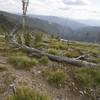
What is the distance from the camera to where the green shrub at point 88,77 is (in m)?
8.88

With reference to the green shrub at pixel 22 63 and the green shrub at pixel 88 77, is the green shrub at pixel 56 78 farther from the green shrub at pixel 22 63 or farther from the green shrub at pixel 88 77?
the green shrub at pixel 22 63

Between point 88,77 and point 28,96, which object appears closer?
point 28,96

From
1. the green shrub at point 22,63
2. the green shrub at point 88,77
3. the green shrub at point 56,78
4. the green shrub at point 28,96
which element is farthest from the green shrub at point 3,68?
the green shrub at point 28,96

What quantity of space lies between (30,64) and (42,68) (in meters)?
0.68

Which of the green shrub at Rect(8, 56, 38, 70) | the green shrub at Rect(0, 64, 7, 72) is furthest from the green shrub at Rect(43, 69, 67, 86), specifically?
the green shrub at Rect(0, 64, 7, 72)

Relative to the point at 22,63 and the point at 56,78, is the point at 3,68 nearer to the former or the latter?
the point at 22,63

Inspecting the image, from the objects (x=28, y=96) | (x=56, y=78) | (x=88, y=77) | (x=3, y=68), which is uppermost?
(x=28, y=96)

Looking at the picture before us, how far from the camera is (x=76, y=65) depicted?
471 inches

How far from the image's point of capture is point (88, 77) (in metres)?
9.13

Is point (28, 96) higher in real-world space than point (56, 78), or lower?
higher

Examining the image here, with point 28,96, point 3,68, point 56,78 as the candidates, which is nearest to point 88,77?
point 56,78

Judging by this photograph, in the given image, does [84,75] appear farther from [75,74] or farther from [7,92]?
[7,92]

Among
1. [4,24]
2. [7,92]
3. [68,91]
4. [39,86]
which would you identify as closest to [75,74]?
[68,91]

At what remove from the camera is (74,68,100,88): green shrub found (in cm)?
888
